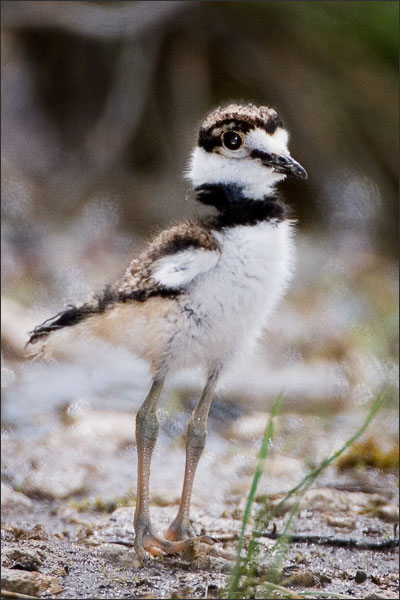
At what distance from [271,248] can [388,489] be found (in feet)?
3.56

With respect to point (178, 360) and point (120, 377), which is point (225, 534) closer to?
point (178, 360)

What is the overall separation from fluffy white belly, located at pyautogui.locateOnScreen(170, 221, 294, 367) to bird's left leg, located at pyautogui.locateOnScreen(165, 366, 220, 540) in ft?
0.47

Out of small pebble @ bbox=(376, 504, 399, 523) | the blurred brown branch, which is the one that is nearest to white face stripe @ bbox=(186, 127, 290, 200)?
small pebble @ bbox=(376, 504, 399, 523)

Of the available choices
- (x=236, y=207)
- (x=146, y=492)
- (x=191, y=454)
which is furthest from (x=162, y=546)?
(x=236, y=207)

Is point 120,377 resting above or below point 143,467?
above

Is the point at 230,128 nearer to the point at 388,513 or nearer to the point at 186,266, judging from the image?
the point at 186,266

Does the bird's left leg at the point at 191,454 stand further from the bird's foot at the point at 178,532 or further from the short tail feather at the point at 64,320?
the short tail feather at the point at 64,320

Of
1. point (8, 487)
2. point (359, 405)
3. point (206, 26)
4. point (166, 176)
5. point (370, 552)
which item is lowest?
point (370, 552)

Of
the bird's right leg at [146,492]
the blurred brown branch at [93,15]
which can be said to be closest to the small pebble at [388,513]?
the bird's right leg at [146,492]

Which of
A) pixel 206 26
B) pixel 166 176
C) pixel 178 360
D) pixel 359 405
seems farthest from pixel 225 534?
pixel 206 26

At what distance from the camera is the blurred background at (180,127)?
3.92m

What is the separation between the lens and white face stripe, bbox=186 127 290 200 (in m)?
1.76

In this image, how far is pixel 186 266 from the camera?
1700mm

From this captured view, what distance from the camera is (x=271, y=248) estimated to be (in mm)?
1781
